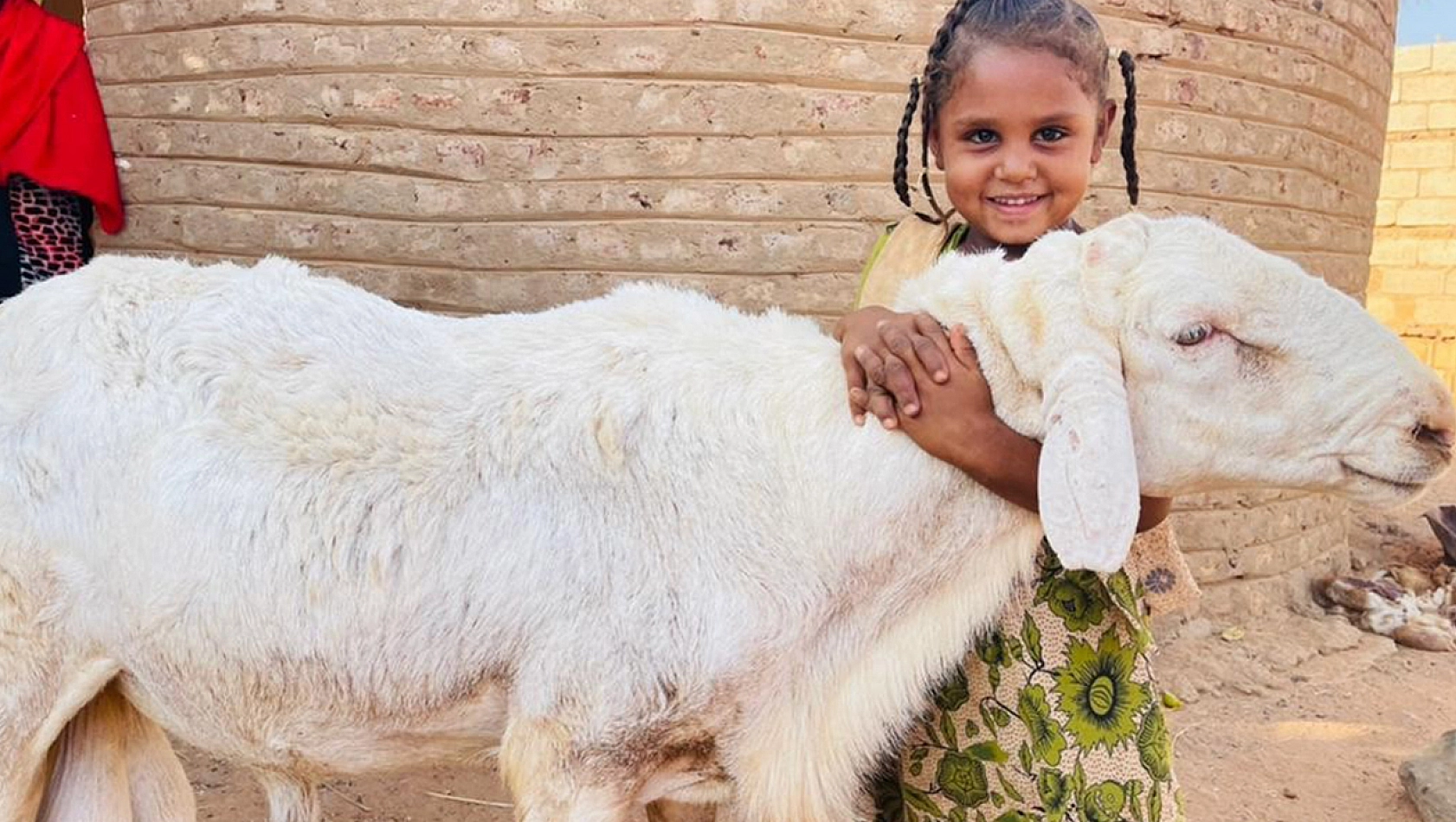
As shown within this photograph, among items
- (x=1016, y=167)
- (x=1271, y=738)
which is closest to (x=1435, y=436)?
(x=1016, y=167)

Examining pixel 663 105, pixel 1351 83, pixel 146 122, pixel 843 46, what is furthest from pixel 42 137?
pixel 1351 83

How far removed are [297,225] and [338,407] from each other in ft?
10.3

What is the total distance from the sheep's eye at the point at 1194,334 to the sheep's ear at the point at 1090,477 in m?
0.12

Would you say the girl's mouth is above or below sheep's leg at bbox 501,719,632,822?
above

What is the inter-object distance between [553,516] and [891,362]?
0.57 meters

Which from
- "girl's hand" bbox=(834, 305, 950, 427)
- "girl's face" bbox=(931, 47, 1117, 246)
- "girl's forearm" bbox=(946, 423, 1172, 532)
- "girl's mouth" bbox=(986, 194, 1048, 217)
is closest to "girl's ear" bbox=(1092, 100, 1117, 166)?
"girl's face" bbox=(931, 47, 1117, 246)

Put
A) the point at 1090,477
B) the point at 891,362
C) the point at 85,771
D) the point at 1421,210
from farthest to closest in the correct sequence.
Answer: the point at 1421,210
the point at 85,771
the point at 891,362
the point at 1090,477

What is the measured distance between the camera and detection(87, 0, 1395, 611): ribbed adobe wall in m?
4.22

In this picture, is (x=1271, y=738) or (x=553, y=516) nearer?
(x=553, y=516)

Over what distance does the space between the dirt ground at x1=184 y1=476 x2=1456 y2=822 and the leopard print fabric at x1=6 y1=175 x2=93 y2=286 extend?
1.99 metres

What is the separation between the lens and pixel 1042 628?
6.59 ft

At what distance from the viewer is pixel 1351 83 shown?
5.53m

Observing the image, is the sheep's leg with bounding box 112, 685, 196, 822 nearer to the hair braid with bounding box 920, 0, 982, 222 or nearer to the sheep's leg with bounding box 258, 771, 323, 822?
the sheep's leg with bounding box 258, 771, 323, 822

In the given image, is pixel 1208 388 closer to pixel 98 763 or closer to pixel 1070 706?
pixel 1070 706
